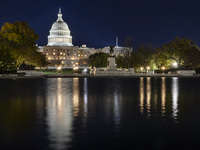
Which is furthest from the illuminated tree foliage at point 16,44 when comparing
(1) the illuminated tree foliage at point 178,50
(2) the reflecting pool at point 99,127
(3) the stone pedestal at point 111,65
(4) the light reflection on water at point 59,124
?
(2) the reflecting pool at point 99,127

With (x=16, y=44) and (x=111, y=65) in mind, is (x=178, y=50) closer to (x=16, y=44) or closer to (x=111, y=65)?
(x=111, y=65)

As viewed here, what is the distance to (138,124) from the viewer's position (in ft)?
35.9

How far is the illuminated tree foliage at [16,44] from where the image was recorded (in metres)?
58.4

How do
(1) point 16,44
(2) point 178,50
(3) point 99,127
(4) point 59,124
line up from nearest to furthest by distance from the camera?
(3) point 99,127 → (4) point 59,124 → (1) point 16,44 → (2) point 178,50

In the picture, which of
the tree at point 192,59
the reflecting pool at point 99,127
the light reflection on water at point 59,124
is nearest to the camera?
the reflecting pool at point 99,127

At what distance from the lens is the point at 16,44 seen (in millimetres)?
61312

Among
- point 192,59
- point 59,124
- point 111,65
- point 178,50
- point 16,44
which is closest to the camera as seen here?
point 59,124

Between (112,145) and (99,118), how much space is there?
3.97 metres

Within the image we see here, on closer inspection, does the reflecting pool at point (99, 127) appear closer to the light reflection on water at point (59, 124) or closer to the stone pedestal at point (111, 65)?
the light reflection on water at point (59, 124)

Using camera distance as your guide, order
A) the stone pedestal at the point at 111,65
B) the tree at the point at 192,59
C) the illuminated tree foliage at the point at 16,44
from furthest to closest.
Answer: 1. the tree at the point at 192,59
2. the stone pedestal at the point at 111,65
3. the illuminated tree foliage at the point at 16,44

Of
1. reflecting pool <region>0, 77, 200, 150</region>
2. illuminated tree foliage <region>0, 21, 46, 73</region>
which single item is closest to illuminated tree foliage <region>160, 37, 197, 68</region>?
illuminated tree foliage <region>0, 21, 46, 73</region>

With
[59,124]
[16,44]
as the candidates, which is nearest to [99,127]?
[59,124]

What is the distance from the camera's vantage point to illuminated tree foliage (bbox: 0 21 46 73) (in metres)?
58.4

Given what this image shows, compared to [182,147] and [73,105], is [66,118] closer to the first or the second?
[73,105]
